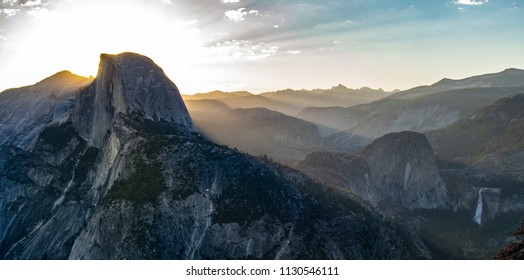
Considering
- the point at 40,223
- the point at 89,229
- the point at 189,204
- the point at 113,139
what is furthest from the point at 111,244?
the point at 40,223

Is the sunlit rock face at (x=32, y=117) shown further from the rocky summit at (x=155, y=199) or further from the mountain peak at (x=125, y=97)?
the rocky summit at (x=155, y=199)

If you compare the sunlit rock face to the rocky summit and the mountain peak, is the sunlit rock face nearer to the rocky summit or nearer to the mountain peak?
the mountain peak

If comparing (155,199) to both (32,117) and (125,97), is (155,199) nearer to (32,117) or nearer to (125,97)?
(125,97)

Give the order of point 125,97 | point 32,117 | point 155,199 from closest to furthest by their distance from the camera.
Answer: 1. point 155,199
2. point 125,97
3. point 32,117

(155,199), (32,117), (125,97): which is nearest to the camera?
(155,199)

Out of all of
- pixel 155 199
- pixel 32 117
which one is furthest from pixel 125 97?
pixel 32 117

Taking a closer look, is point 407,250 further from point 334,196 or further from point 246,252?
point 246,252
